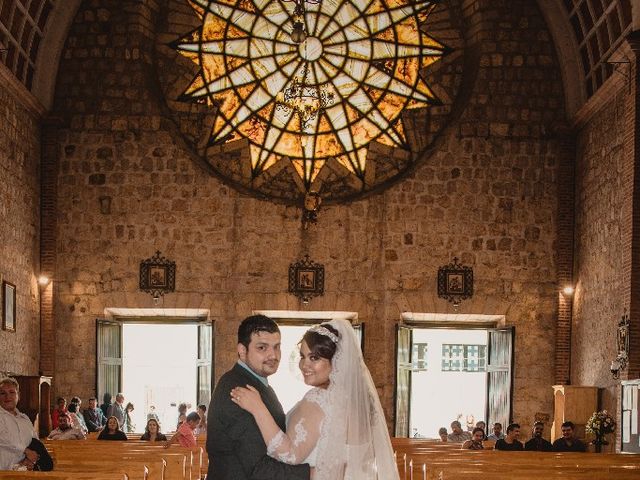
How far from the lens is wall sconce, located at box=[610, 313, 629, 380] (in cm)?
1550

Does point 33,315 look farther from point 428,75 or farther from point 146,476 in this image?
point 146,476

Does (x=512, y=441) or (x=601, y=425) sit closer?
(x=601, y=425)

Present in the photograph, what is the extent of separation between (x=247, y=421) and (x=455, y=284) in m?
15.2

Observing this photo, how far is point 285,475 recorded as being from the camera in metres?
4.78

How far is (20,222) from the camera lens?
723 inches

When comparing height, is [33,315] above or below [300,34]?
below

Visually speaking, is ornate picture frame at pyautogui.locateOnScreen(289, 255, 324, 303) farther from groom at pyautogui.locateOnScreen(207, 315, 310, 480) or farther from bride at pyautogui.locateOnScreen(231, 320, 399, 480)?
groom at pyautogui.locateOnScreen(207, 315, 310, 480)

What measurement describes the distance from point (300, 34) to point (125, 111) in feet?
15.8

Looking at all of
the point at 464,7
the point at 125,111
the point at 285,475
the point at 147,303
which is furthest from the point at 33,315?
the point at 285,475

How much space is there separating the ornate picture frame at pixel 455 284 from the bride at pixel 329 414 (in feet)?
45.5

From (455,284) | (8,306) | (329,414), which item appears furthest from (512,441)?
(329,414)

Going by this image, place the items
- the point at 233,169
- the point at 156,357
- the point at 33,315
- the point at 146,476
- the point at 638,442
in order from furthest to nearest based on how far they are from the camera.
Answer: the point at 156,357, the point at 233,169, the point at 33,315, the point at 638,442, the point at 146,476

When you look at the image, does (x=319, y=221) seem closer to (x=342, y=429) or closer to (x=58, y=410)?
(x=58, y=410)

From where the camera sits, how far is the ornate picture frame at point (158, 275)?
19641mm
